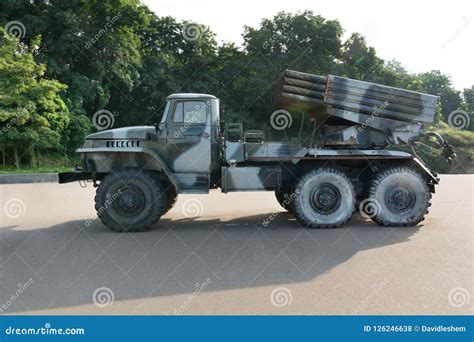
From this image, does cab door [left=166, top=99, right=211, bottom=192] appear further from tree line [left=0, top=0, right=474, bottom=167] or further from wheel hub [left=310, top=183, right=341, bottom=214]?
tree line [left=0, top=0, right=474, bottom=167]

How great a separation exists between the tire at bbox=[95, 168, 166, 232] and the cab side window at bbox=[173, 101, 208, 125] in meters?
1.29

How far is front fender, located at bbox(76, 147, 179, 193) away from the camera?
8.35m

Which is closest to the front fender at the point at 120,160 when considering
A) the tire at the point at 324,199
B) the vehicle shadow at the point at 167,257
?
the vehicle shadow at the point at 167,257

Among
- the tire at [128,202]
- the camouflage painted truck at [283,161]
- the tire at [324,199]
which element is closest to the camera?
the tire at [128,202]

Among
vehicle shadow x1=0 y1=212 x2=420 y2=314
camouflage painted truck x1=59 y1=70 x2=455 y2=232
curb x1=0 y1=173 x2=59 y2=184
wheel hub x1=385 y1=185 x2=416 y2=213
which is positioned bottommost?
curb x1=0 y1=173 x2=59 y2=184

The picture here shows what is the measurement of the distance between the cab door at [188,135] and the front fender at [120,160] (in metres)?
0.29

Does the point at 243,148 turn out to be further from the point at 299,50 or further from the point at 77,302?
the point at 299,50

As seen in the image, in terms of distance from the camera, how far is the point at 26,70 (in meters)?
21.8

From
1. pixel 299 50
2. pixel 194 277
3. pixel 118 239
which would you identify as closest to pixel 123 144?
pixel 118 239

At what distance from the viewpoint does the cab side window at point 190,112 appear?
8.52 metres

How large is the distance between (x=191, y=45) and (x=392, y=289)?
106ft

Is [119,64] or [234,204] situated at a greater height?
[119,64]

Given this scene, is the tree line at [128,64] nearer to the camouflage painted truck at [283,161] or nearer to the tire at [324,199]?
the camouflage painted truck at [283,161]

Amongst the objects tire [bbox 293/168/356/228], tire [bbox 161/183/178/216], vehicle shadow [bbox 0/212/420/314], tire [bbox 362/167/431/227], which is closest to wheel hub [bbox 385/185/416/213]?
tire [bbox 362/167/431/227]
